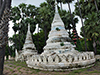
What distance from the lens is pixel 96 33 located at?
1756cm

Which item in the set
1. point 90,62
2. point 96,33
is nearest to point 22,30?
point 96,33

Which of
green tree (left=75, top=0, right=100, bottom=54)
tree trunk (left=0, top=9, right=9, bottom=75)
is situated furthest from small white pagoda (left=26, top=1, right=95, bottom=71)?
green tree (left=75, top=0, right=100, bottom=54)

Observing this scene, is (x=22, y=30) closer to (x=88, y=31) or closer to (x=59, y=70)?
(x=88, y=31)

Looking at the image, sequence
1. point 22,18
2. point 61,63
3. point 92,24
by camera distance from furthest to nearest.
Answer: point 22,18, point 92,24, point 61,63

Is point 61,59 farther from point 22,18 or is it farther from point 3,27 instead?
point 22,18

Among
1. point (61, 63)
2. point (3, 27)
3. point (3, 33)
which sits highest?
point (3, 27)

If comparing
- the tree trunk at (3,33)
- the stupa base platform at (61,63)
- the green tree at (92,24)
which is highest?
the green tree at (92,24)

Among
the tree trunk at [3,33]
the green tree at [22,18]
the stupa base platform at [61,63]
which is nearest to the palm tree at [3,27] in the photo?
the tree trunk at [3,33]

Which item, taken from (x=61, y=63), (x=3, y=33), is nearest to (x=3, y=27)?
(x=3, y=33)

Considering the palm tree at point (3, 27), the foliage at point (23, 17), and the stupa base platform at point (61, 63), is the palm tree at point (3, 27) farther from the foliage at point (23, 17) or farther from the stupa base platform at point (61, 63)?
the foliage at point (23, 17)

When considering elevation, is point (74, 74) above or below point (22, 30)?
below

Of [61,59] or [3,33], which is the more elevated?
[3,33]

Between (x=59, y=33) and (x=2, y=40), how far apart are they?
231 inches

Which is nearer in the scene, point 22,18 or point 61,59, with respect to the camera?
point 61,59
